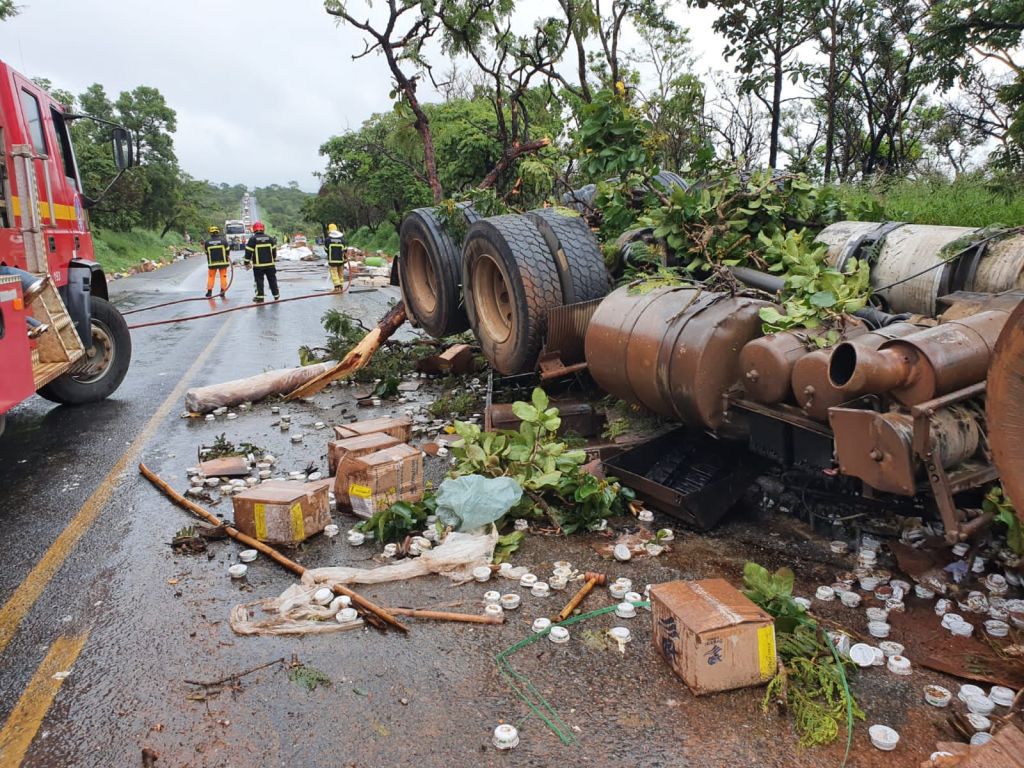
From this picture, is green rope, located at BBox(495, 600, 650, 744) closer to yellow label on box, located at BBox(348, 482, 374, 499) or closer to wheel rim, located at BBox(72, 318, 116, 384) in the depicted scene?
yellow label on box, located at BBox(348, 482, 374, 499)

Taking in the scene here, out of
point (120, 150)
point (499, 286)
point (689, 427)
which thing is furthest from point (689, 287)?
point (120, 150)

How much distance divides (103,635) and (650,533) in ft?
8.31

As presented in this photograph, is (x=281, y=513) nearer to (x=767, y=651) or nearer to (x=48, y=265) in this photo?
(x=767, y=651)

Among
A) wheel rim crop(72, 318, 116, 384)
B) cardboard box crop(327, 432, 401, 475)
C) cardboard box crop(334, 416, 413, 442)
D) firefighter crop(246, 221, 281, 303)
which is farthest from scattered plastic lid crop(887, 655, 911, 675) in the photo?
firefighter crop(246, 221, 281, 303)

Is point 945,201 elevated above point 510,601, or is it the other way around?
point 945,201

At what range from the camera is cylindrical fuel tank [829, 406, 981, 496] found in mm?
2693

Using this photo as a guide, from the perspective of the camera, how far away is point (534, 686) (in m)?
2.55

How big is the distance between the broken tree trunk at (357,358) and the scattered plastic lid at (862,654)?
5249 mm

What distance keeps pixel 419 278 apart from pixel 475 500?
4635mm

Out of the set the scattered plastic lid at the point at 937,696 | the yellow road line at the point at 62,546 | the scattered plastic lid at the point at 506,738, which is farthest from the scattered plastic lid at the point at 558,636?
the yellow road line at the point at 62,546

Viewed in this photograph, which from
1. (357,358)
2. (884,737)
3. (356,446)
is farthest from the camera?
(357,358)

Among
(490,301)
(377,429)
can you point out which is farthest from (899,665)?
(490,301)

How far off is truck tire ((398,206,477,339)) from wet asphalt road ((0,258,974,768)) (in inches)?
133

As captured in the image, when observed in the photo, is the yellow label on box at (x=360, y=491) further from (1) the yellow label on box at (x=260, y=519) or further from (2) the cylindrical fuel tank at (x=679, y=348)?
(2) the cylindrical fuel tank at (x=679, y=348)
